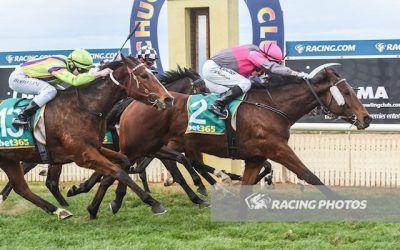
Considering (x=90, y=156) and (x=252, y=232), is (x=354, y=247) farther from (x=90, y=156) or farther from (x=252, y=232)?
(x=90, y=156)

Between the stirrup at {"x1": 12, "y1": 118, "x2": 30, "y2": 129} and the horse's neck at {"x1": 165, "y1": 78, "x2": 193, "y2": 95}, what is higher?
the stirrup at {"x1": 12, "y1": 118, "x2": 30, "y2": 129}

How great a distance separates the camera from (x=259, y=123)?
8.19 meters

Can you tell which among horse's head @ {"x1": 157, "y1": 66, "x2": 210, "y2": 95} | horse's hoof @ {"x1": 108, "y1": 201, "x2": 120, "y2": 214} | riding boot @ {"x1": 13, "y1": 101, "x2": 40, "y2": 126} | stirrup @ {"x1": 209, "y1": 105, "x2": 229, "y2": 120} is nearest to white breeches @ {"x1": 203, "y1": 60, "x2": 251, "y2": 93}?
stirrup @ {"x1": 209, "y1": 105, "x2": 229, "y2": 120}

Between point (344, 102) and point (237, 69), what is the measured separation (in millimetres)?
1309

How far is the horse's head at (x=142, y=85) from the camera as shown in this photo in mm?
7625

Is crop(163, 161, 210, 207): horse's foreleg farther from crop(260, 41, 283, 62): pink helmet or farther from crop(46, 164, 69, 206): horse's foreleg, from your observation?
crop(260, 41, 283, 62): pink helmet

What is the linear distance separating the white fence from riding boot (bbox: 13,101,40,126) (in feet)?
15.4

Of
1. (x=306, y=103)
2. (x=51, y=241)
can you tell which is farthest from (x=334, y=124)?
(x=51, y=241)

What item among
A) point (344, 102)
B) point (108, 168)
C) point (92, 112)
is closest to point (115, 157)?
point (108, 168)

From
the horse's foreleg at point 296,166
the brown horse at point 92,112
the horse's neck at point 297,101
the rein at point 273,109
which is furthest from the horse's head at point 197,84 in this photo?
the brown horse at point 92,112

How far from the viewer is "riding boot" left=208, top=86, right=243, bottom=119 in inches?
327

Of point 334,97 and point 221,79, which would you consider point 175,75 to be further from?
point 334,97

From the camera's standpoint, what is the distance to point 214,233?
282 inches

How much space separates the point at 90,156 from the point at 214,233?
1.50 meters
